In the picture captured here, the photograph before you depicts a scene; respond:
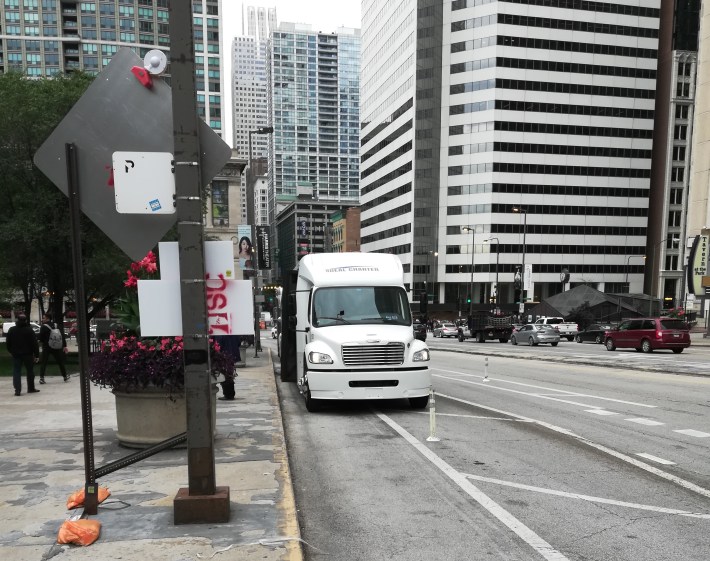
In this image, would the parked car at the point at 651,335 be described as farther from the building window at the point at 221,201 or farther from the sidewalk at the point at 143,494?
the building window at the point at 221,201

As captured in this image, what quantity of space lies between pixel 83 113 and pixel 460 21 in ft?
326

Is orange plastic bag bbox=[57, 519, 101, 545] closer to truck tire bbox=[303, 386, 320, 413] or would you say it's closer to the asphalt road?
the asphalt road

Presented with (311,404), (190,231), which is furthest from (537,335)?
(190,231)

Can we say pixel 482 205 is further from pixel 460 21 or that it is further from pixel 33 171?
pixel 33 171

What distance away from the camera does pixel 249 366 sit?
2070cm

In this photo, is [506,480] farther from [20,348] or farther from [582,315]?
[582,315]

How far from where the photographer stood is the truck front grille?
1001 cm

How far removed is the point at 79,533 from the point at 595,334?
137 ft

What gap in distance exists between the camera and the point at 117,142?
4.45 meters

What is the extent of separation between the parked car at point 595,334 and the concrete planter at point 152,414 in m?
38.4

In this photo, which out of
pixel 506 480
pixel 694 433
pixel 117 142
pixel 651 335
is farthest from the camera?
pixel 651 335

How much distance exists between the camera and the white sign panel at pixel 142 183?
14.1 ft

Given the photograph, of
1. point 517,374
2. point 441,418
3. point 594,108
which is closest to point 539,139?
point 594,108

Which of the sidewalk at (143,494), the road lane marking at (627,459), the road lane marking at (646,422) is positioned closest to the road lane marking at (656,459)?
the road lane marking at (627,459)
